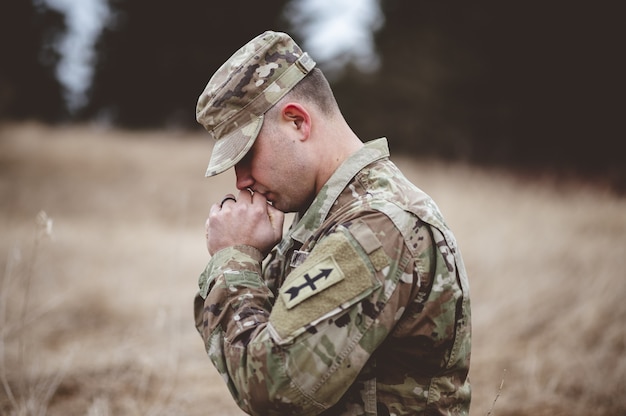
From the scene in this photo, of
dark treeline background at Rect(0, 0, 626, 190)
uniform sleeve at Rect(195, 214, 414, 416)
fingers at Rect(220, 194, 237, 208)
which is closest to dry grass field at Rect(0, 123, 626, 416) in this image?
fingers at Rect(220, 194, 237, 208)

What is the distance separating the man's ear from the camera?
1.82 meters

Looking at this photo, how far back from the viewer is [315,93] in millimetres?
1903

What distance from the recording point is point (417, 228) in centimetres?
163

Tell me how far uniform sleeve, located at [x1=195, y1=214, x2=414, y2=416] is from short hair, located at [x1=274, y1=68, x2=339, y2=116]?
564mm

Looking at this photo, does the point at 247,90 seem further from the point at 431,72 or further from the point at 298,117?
the point at 431,72

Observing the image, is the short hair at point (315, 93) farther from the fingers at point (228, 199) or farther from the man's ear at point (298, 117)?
the fingers at point (228, 199)

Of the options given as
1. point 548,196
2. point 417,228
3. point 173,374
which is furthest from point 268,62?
point 548,196

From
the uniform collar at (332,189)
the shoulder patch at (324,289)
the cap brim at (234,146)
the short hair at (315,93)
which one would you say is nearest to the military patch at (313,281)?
the shoulder patch at (324,289)

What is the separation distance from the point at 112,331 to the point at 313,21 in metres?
16.5

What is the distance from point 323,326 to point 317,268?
17 centimetres

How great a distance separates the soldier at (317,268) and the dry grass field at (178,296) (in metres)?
0.98

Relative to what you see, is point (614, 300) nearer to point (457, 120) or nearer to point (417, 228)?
point (417, 228)

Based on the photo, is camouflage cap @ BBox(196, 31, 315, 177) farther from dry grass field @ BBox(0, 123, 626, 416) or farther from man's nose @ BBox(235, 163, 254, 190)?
dry grass field @ BBox(0, 123, 626, 416)

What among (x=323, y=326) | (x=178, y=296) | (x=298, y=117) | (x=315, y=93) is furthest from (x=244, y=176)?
(x=178, y=296)
